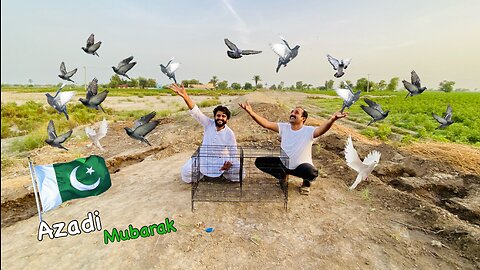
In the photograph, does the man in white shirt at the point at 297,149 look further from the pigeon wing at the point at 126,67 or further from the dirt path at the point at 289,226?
the pigeon wing at the point at 126,67

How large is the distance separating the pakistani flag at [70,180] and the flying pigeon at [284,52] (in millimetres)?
3025

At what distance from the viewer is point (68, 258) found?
3.20 meters

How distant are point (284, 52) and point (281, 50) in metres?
0.05

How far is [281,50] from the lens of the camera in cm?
393

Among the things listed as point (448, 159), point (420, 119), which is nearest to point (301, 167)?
point (448, 159)

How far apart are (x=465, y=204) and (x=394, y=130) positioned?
8.62 metres

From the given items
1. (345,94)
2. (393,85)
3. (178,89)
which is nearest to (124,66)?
(178,89)

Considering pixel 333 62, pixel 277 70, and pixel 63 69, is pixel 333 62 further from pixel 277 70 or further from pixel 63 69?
pixel 63 69

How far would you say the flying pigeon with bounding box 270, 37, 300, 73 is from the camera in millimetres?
3861

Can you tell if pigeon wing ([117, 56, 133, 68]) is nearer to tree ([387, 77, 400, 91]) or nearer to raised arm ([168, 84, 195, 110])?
raised arm ([168, 84, 195, 110])

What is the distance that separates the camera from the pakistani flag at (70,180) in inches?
156

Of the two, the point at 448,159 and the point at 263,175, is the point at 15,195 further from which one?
the point at 448,159

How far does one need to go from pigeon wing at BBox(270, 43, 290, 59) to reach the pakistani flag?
303 centimetres

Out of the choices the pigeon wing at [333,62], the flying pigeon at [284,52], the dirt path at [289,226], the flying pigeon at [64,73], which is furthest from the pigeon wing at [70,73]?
the pigeon wing at [333,62]
